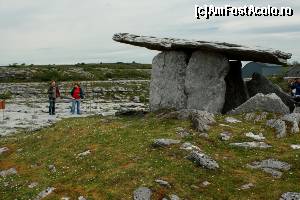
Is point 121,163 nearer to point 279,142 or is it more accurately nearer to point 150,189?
point 150,189

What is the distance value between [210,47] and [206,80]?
2.64 meters

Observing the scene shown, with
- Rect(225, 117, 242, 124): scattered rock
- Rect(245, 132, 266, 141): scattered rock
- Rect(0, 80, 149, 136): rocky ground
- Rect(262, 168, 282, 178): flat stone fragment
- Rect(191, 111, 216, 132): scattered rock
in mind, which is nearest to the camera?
Rect(262, 168, 282, 178): flat stone fragment

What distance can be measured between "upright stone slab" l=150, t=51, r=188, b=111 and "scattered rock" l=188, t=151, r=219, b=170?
544 inches

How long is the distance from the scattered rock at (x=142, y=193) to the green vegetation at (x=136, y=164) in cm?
22

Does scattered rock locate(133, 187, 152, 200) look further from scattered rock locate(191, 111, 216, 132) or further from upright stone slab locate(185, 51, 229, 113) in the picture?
upright stone slab locate(185, 51, 229, 113)

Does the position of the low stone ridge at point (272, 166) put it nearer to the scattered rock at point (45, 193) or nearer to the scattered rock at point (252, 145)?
the scattered rock at point (252, 145)

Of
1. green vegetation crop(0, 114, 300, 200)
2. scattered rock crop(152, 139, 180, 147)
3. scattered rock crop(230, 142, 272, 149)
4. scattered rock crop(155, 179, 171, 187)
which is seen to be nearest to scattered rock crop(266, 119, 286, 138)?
green vegetation crop(0, 114, 300, 200)

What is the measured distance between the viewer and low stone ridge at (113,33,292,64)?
32844 millimetres

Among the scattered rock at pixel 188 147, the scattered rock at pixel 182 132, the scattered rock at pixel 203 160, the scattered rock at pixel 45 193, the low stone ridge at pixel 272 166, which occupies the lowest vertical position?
the scattered rock at pixel 45 193

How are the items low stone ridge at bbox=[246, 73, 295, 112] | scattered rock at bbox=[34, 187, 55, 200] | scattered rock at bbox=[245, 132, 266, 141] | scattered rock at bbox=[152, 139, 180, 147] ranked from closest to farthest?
scattered rock at bbox=[34, 187, 55, 200], scattered rock at bbox=[152, 139, 180, 147], scattered rock at bbox=[245, 132, 266, 141], low stone ridge at bbox=[246, 73, 295, 112]

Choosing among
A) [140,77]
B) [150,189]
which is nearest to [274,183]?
[150,189]

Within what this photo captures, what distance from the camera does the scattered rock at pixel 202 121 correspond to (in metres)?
25.9

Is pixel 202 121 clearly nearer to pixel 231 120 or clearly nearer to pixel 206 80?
pixel 231 120

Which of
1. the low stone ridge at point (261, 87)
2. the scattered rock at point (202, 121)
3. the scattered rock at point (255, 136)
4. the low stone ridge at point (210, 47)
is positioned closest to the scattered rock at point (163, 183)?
the scattered rock at point (202, 121)
